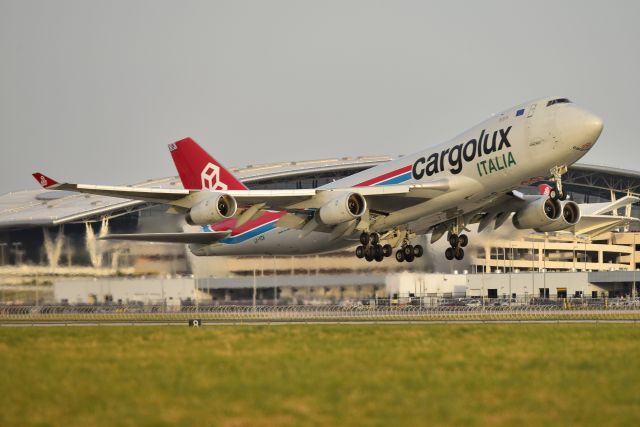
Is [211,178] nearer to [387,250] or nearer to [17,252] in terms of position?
[387,250]

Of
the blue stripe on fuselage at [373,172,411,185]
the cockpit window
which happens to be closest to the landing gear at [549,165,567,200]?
the cockpit window

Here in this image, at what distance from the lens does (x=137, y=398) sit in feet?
60.2

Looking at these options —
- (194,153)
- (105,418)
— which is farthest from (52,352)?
(194,153)

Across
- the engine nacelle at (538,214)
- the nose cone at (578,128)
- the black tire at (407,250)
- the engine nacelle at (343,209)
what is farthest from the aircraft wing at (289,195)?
the engine nacelle at (538,214)

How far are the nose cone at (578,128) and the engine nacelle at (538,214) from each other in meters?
8.30

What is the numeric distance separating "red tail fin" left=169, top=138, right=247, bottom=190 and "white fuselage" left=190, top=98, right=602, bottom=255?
6108 mm

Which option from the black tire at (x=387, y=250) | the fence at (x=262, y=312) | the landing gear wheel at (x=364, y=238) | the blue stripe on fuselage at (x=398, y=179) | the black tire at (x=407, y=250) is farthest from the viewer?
the fence at (x=262, y=312)

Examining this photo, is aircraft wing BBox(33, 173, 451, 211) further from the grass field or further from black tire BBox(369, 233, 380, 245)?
the grass field

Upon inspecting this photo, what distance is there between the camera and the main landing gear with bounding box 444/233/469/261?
168ft

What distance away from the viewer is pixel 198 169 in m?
54.0

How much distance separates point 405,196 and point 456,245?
820cm

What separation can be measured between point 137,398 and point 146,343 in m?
11.4

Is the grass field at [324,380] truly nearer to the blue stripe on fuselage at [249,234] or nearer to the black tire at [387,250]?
the black tire at [387,250]

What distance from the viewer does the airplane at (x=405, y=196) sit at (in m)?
40.7
